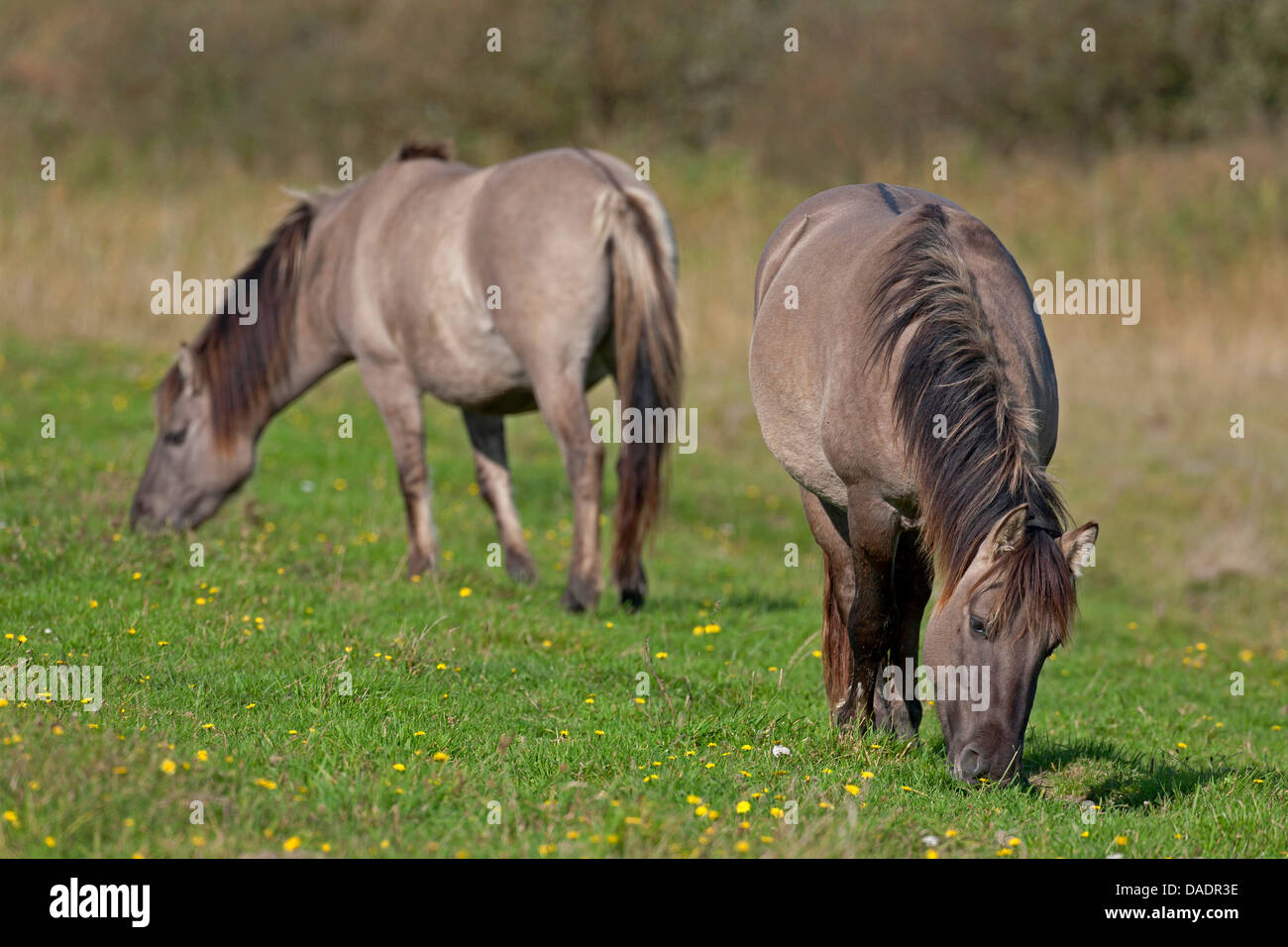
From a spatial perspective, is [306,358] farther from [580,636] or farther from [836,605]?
[836,605]

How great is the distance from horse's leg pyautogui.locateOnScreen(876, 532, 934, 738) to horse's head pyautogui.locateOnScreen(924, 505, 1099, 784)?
1038mm

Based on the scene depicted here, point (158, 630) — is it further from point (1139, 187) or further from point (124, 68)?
point (124, 68)

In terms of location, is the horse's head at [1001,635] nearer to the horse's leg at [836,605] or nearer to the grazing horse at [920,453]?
the grazing horse at [920,453]

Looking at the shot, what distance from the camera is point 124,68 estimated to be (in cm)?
3388

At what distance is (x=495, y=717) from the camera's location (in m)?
5.30

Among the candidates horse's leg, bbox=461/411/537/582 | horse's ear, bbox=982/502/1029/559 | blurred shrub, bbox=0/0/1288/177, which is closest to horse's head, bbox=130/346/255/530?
horse's leg, bbox=461/411/537/582

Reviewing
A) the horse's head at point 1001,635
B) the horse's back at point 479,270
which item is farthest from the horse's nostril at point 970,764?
the horse's back at point 479,270

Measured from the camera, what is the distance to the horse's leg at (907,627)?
220 inches

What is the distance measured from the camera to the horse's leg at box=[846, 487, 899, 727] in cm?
507

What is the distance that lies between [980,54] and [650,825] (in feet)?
99.7

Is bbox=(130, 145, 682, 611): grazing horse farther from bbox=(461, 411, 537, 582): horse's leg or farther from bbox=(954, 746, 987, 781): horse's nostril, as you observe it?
bbox=(954, 746, 987, 781): horse's nostril

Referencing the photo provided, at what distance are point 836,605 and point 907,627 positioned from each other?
1.27 feet

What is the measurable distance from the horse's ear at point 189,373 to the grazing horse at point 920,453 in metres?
5.02

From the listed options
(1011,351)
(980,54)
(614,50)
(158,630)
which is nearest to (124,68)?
(614,50)
